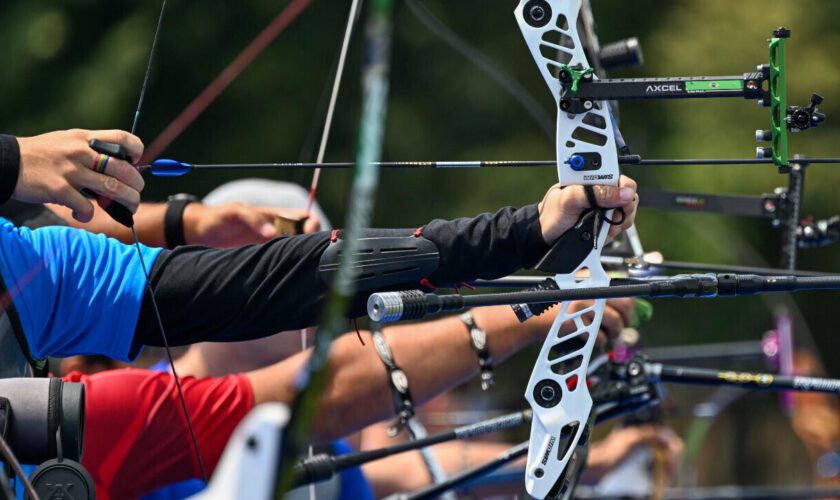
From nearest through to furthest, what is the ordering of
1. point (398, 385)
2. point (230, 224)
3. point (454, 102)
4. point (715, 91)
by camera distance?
point (715, 91), point (398, 385), point (230, 224), point (454, 102)

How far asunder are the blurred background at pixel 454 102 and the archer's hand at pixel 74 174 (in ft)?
15.0

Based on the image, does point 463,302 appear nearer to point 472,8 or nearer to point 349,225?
point 349,225

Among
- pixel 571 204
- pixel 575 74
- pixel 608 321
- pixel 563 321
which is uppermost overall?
pixel 575 74

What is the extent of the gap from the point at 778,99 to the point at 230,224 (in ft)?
5.73

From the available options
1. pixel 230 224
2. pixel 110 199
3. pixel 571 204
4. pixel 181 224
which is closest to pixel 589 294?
pixel 571 204

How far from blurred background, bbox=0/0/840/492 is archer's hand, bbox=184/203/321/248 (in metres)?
3.15

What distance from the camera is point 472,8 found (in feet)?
26.9

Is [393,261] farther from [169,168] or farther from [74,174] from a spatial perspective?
[74,174]

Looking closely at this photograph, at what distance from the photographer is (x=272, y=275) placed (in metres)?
2.82

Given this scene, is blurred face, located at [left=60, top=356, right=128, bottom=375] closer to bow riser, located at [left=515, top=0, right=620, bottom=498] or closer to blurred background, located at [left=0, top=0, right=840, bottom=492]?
bow riser, located at [left=515, top=0, right=620, bottom=498]

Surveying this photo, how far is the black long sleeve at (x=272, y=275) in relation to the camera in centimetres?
268

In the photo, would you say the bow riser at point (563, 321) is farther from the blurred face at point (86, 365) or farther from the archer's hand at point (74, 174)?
the blurred face at point (86, 365)

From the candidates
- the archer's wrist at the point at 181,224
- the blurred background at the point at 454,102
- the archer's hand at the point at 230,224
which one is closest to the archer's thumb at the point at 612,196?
the archer's hand at the point at 230,224

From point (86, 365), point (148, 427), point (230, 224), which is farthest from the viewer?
point (86, 365)
